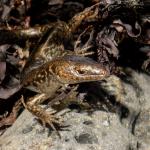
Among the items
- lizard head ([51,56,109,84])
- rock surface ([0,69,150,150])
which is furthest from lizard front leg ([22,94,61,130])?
lizard head ([51,56,109,84])

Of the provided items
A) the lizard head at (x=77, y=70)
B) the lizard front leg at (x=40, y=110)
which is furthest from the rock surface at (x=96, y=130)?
the lizard head at (x=77, y=70)

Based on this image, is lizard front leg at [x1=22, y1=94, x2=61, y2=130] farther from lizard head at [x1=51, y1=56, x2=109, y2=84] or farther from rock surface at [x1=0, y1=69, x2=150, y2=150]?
lizard head at [x1=51, y1=56, x2=109, y2=84]

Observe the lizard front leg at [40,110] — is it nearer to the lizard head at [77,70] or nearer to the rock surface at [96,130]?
the rock surface at [96,130]

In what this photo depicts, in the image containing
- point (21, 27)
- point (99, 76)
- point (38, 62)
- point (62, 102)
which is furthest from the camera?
point (21, 27)

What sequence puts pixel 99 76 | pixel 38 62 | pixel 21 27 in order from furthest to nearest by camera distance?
pixel 21 27 → pixel 38 62 → pixel 99 76

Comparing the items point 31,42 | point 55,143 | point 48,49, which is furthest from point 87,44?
point 55,143

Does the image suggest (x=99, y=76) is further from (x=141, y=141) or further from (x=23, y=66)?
(x=23, y=66)

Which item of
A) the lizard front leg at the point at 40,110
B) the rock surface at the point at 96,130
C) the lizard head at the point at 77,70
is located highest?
the lizard head at the point at 77,70
